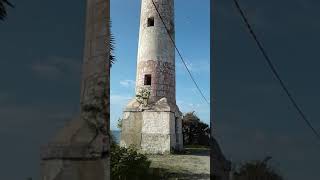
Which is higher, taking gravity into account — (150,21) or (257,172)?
(150,21)

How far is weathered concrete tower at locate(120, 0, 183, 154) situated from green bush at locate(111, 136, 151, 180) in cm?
520

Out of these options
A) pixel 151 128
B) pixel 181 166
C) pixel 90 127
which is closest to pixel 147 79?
pixel 151 128

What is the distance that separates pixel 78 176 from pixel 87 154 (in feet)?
0.90

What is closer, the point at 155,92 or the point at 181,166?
the point at 181,166

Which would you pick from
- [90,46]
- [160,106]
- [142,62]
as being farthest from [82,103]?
[142,62]

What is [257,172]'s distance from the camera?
1022cm

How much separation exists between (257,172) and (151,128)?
8.30m

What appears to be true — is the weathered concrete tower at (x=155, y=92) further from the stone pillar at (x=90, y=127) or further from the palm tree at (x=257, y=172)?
the stone pillar at (x=90, y=127)

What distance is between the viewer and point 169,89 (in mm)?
19234

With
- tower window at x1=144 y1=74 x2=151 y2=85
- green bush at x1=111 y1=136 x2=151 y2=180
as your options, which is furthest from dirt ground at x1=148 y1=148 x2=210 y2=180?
tower window at x1=144 y1=74 x2=151 y2=85

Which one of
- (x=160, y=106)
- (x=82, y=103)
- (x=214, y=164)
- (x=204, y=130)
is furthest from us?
(x=204, y=130)

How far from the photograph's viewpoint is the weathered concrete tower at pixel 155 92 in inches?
704

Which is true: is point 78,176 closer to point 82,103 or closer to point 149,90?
point 82,103

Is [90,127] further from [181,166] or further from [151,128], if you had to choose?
[151,128]
